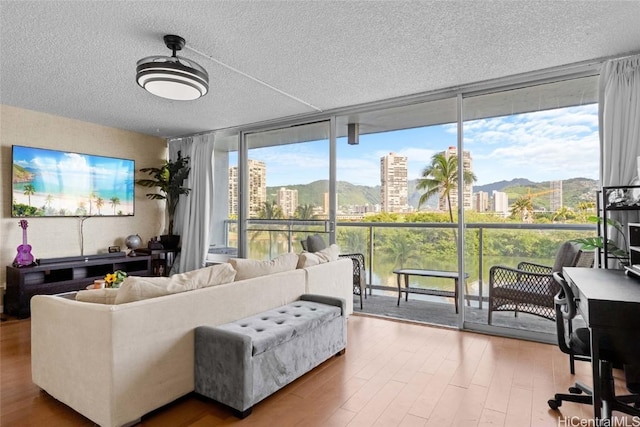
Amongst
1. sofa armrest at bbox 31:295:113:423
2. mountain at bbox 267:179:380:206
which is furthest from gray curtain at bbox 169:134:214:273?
sofa armrest at bbox 31:295:113:423

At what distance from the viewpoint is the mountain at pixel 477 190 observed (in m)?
3.28

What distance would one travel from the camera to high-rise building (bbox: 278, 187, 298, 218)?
500cm

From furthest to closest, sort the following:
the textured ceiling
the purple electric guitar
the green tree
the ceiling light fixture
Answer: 1. the green tree
2. the purple electric guitar
3. the ceiling light fixture
4. the textured ceiling

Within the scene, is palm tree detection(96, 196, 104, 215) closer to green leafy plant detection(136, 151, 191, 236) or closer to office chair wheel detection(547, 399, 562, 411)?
green leafy plant detection(136, 151, 191, 236)

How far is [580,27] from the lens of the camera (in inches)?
97.6

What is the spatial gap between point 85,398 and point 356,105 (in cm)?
381

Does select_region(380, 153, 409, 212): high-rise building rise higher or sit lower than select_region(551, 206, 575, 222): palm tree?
higher

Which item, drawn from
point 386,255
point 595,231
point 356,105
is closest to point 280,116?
point 356,105

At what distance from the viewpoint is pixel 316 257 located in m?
3.42

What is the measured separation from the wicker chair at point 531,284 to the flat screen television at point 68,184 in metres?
5.33

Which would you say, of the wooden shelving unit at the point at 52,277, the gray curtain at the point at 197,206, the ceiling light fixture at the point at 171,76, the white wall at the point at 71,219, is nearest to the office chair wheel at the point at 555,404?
the ceiling light fixture at the point at 171,76

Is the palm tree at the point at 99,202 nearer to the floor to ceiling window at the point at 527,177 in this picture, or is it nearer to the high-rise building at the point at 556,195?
the floor to ceiling window at the point at 527,177

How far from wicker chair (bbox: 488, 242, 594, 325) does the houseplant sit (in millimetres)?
4780

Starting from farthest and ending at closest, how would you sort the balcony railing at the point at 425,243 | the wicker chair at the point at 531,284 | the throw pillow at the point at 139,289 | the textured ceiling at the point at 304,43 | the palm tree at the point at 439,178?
1. the palm tree at the point at 439,178
2. the balcony railing at the point at 425,243
3. the wicker chair at the point at 531,284
4. the textured ceiling at the point at 304,43
5. the throw pillow at the point at 139,289
